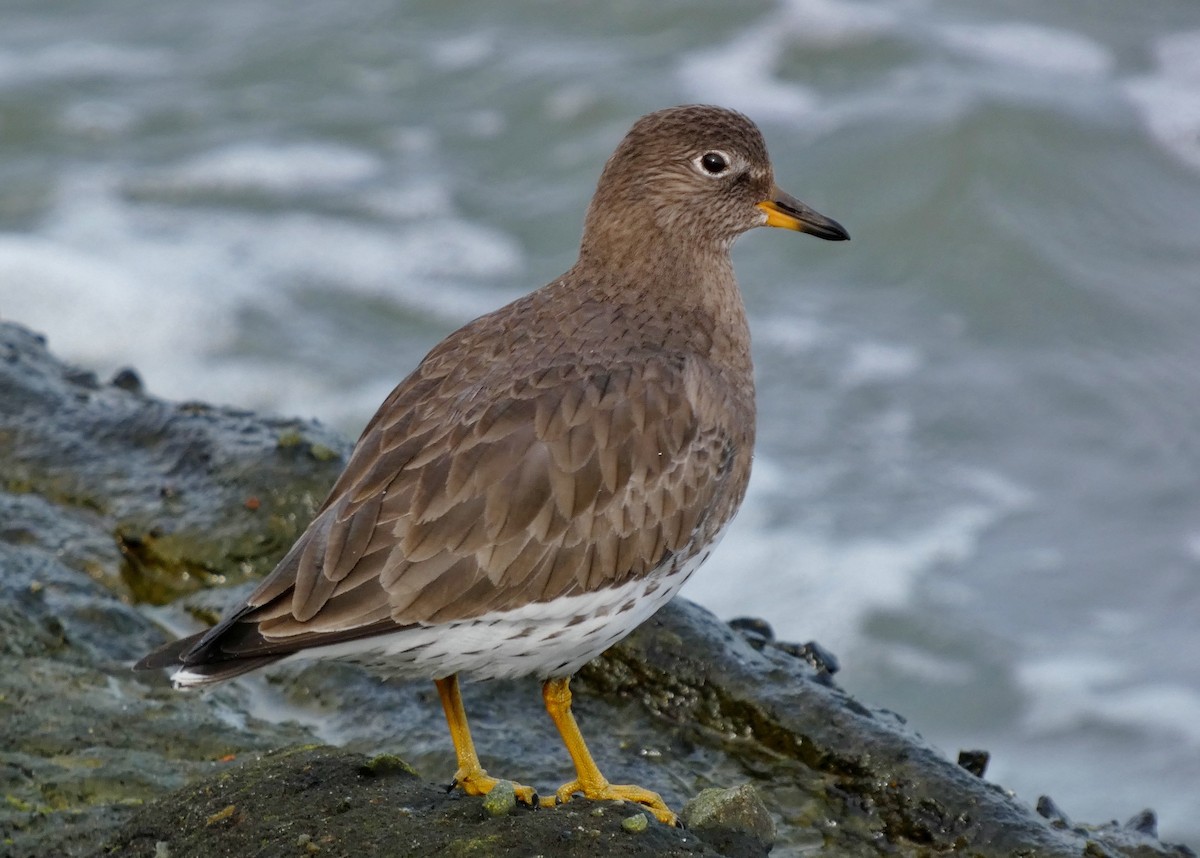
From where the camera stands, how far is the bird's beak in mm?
6605

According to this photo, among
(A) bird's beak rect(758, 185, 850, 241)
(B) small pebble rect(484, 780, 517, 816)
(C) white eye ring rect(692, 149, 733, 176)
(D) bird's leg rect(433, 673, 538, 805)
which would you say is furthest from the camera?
(A) bird's beak rect(758, 185, 850, 241)

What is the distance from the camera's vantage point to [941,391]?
12.8 meters

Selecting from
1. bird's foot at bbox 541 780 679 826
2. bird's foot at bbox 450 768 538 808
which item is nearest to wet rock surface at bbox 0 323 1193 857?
bird's foot at bbox 541 780 679 826

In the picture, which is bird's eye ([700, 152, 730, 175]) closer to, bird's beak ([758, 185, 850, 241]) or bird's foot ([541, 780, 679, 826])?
bird's beak ([758, 185, 850, 241])

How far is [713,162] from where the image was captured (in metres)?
6.37

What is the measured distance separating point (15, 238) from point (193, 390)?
10.3 feet

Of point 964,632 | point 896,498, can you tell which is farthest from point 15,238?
point 964,632

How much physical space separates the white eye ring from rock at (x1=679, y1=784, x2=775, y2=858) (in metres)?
2.55

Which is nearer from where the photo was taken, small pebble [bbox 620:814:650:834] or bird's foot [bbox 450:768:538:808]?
small pebble [bbox 620:814:650:834]

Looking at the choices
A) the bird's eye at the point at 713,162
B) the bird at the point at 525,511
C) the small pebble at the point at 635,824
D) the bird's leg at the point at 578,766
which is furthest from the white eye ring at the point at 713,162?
the small pebble at the point at 635,824

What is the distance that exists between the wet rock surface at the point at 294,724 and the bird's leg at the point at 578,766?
1.13 ft

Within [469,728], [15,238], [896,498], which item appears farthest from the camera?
[15,238]

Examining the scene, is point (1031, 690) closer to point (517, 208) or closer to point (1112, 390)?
point (1112, 390)

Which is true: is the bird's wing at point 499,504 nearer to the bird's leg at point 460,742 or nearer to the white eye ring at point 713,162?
→ the bird's leg at point 460,742
